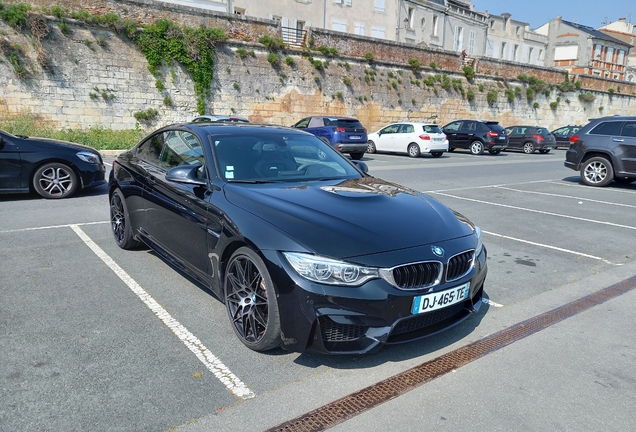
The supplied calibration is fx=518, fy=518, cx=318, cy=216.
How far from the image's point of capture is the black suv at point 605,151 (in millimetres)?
12562

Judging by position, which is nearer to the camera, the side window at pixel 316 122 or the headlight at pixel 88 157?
the headlight at pixel 88 157

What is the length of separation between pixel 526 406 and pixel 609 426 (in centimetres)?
43

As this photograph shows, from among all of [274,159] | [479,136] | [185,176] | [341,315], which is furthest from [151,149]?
[479,136]

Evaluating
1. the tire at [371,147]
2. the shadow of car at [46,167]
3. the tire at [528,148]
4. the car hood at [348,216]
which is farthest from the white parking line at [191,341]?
the tire at [528,148]

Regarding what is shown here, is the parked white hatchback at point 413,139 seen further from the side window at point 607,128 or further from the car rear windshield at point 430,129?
the side window at point 607,128

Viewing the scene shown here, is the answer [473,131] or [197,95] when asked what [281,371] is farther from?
[473,131]

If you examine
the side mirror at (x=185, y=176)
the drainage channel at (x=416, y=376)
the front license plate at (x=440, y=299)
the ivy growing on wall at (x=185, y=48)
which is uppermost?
the ivy growing on wall at (x=185, y=48)

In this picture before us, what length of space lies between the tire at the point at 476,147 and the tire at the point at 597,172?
39.3ft

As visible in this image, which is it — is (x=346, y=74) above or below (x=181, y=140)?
above

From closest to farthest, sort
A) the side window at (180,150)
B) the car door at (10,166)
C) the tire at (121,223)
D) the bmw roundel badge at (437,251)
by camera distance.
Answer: the bmw roundel badge at (437,251) < the side window at (180,150) < the tire at (121,223) < the car door at (10,166)

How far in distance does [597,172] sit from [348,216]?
39.3 ft

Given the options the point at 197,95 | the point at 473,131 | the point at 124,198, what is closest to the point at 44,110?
the point at 197,95

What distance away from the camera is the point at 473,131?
25.6m

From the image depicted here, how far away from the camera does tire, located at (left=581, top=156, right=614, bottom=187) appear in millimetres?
13031
